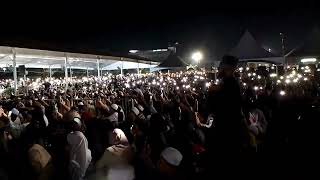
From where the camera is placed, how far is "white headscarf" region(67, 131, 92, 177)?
19.5ft

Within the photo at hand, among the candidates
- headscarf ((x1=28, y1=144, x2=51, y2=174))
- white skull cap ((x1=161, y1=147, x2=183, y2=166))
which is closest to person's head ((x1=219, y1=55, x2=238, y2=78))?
white skull cap ((x1=161, y1=147, x2=183, y2=166))

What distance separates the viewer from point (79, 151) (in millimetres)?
6012

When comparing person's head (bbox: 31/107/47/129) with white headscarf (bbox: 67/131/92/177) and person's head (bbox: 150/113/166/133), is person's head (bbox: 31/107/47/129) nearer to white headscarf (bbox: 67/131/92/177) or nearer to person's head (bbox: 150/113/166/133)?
white headscarf (bbox: 67/131/92/177)

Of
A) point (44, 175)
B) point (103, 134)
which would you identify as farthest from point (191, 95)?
point (44, 175)

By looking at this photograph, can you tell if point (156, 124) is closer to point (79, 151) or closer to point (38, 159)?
point (79, 151)

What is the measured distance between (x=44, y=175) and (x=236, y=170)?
262 centimetres

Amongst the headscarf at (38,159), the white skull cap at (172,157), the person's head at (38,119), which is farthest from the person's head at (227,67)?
the person's head at (38,119)

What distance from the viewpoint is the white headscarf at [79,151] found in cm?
596

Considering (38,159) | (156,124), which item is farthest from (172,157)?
(38,159)

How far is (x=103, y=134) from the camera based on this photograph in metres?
7.67

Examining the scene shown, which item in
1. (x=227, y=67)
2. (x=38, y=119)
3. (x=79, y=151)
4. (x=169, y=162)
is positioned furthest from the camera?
(x=38, y=119)

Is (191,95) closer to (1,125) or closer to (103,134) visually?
(103,134)

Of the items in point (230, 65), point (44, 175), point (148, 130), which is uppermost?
point (230, 65)

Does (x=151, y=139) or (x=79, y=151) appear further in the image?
(x=151, y=139)
